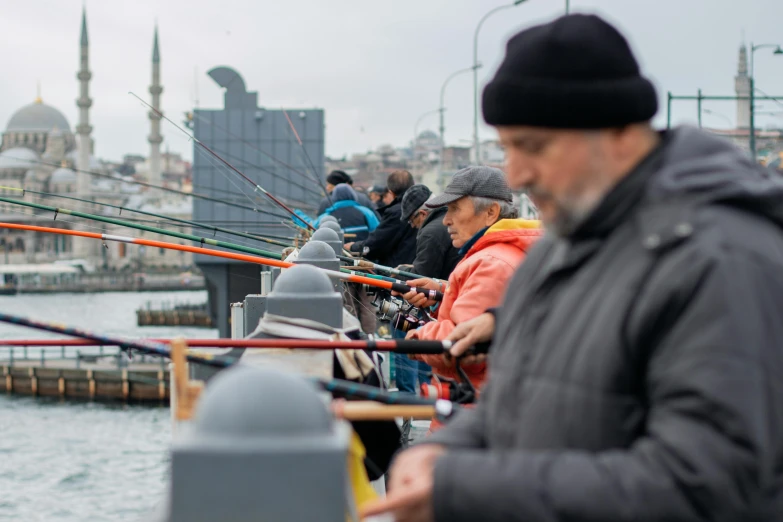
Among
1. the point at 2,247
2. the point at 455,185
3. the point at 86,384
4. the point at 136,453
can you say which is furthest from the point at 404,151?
the point at 455,185

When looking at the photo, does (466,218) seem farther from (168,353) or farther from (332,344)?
(168,353)

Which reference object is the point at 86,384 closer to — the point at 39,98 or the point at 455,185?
the point at 455,185

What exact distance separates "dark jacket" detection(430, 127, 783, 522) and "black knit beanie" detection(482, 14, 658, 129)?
9 centimetres

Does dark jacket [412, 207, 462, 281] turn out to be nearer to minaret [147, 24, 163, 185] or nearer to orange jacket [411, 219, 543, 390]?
orange jacket [411, 219, 543, 390]

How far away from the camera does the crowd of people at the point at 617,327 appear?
1.56 m

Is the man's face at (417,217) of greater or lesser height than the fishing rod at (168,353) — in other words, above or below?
above

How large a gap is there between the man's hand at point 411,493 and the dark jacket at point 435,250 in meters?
4.52

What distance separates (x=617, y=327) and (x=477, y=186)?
119 inches

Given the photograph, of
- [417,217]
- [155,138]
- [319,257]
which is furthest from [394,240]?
[155,138]

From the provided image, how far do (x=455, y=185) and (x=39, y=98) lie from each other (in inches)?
5927

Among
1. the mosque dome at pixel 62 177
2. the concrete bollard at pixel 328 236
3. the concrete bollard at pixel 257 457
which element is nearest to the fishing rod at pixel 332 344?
the concrete bollard at pixel 257 457

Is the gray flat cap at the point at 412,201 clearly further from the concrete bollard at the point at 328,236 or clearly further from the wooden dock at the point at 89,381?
the wooden dock at the point at 89,381

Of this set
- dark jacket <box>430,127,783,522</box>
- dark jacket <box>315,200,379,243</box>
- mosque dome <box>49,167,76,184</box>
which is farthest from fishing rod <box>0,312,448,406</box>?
mosque dome <box>49,167,76,184</box>

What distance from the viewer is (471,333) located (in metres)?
3.43
